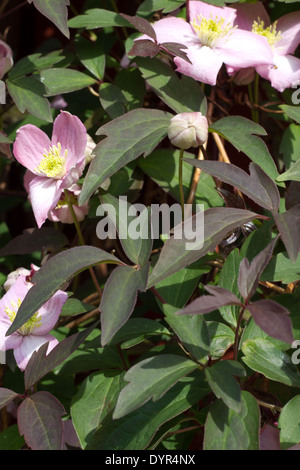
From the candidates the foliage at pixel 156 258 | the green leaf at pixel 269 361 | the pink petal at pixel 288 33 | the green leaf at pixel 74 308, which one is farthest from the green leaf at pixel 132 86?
the green leaf at pixel 269 361

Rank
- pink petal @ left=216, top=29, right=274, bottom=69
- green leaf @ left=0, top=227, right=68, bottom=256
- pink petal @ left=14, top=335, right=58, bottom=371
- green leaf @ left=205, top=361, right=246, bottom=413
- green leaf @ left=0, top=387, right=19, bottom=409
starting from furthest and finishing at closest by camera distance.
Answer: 1. green leaf @ left=0, top=227, right=68, bottom=256
2. pink petal @ left=216, top=29, right=274, bottom=69
3. pink petal @ left=14, top=335, right=58, bottom=371
4. green leaf @ left=0, top=387, right=19, bottom=409
5. green leaf @ left=205, top=361, right=246, bottom=413

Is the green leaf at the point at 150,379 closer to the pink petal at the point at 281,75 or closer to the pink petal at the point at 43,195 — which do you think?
the pink petal at the point at 43,195

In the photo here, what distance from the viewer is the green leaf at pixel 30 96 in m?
0.91

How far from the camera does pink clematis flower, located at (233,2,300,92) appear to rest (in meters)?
0.97

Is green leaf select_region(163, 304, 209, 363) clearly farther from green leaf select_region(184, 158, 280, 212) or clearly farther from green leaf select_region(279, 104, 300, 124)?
green leaf select_region(279, 104, 300, 124)

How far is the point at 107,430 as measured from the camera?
2.37 ft

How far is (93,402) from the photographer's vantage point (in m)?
0.77

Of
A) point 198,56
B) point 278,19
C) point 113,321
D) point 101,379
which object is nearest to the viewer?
point 113,321

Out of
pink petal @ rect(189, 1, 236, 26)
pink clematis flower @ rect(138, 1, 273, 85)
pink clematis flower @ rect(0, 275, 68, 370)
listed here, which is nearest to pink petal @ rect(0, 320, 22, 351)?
pink clematis flower @ rect(0, 275, 68, 370)

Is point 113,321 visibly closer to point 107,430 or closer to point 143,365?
point 143,365

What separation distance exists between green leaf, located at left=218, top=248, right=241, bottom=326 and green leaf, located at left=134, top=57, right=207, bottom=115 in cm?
24

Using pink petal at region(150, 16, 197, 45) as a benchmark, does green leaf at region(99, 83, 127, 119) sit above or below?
below
